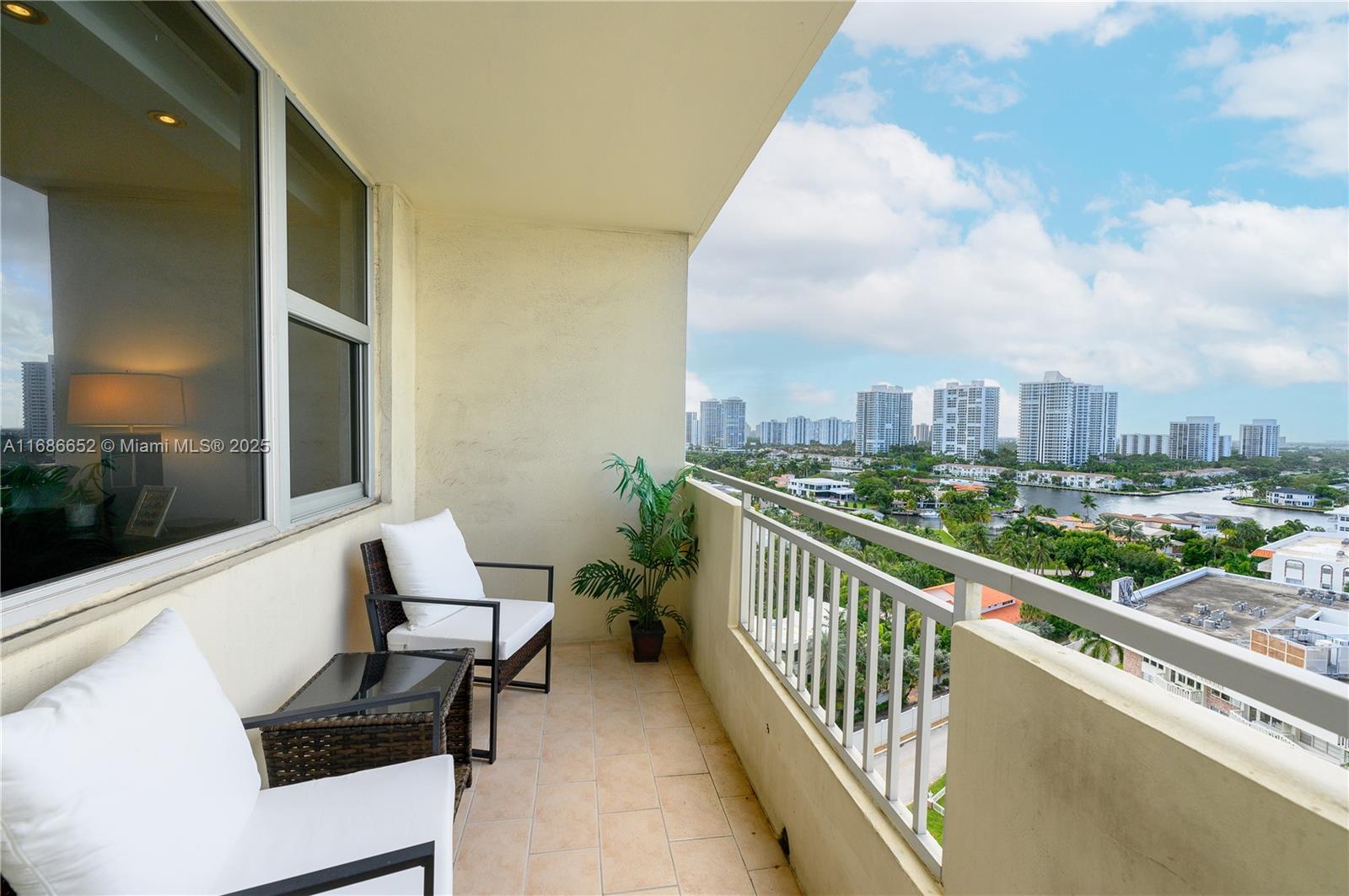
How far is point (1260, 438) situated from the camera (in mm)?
608

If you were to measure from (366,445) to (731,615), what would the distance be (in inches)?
81.6

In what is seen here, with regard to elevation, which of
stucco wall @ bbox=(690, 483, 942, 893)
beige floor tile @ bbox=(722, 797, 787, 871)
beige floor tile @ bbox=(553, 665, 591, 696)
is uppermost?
stucco wall @ bbox=(690, 483, 942, 893)

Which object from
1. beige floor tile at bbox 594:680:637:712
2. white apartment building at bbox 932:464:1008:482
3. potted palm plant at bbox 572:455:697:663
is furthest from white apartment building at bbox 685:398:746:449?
white apartment building at bbox 932:464:1008:482

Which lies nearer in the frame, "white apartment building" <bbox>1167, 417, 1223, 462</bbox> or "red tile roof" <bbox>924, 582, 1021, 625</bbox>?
"white apartment building" <bbox>1167, 417, 1223, 462</bbox>

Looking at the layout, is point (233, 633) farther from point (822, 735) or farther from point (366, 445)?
point (822, 735)

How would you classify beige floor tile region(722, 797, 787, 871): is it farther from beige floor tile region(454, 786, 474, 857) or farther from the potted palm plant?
the potted palm plant

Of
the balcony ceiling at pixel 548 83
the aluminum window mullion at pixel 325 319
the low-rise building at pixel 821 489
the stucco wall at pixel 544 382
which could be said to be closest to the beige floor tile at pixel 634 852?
the low-rise building at pixel 821 489

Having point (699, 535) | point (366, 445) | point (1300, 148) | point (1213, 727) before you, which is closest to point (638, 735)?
point (699, 535)

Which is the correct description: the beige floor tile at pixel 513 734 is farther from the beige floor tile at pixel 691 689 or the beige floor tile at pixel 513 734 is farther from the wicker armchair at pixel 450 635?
the beige floor tile at pixel 691 689

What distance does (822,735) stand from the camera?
66.4 inches

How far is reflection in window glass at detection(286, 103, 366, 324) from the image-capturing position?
2.16m

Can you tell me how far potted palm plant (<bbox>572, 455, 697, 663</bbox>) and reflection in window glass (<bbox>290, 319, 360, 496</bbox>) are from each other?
145 cm

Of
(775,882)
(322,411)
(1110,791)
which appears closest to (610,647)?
(775,882)

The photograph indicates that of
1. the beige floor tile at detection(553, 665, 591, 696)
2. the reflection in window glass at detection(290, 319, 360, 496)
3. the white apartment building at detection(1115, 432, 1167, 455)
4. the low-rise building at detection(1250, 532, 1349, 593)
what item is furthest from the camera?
the beige floor tile at detection(553, 665, 591, 696)
